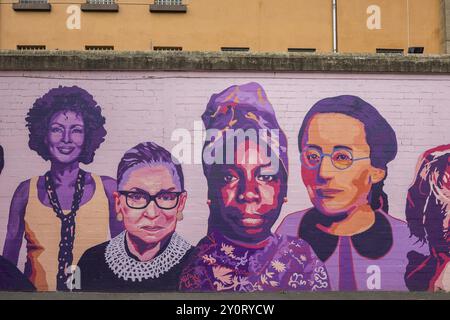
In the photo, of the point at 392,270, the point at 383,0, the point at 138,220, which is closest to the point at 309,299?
the point at 392,270

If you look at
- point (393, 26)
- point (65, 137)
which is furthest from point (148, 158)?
point (393, 26)

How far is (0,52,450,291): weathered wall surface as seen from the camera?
9391 millimetres

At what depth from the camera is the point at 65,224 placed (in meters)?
9.33

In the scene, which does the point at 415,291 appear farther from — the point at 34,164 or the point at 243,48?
the point at 243,48

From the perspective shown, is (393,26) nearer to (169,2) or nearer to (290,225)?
(169,2)

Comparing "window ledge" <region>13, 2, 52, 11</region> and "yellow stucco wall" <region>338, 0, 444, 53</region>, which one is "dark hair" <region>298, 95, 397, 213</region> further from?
"window ledge" <region>13, 2, 52, 11</region>

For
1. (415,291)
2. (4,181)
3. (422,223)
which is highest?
(4,181)

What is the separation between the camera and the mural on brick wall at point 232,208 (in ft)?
30.5

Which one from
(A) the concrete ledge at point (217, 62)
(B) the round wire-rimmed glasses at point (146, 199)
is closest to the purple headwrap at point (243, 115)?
(A) the concrete ledge at point (217, 62)

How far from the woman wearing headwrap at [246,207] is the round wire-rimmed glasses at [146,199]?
2.34ft

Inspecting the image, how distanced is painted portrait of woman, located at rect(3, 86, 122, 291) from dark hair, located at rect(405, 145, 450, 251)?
16.3ft

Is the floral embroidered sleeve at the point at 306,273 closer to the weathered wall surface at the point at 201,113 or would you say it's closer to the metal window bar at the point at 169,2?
the weathered wall surface at the point at 201,113

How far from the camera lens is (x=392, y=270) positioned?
30.9ft

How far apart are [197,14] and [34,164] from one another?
1271 cm
